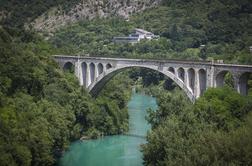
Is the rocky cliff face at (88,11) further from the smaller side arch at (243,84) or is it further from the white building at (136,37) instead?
the smaller side arch at (243,84)

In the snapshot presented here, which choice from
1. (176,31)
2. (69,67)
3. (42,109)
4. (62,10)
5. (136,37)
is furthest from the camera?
(62,10)

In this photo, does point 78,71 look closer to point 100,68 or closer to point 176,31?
point 100,68

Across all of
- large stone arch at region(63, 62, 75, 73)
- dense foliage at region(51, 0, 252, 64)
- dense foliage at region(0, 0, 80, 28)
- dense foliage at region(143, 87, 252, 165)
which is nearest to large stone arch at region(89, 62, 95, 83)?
large stone arch at region(63, 62, 75, 73)

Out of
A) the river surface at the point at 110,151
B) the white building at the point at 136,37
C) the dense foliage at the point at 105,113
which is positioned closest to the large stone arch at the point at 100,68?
the dense foliage at the point at 105,113

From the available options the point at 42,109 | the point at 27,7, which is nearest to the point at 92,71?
the point at 42,109

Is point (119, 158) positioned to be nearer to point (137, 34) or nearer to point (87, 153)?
point (87, 153)

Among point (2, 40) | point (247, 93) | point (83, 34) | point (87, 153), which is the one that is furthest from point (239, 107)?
point (83, 34)

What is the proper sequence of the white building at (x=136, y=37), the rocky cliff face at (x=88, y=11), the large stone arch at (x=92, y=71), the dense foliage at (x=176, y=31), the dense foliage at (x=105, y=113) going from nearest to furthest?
the dense foliage at (x=105, y=113), the large stone arch at (x=92, y=71), the dense foliage at (x=176, y=31), the white building at (x=136, y=37), the rocky cliff face at (x=88, y=11)
